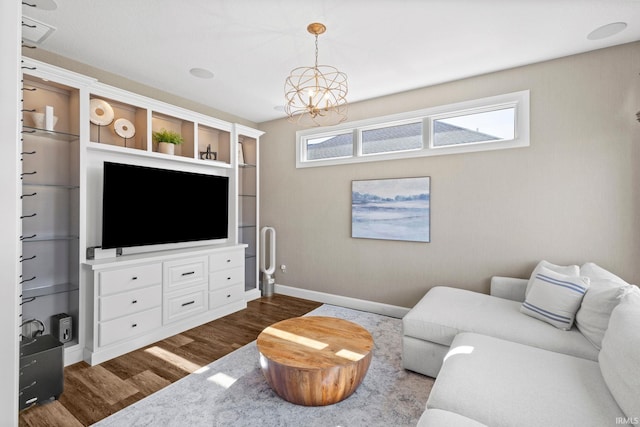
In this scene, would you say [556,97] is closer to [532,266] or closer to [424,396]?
[532,266]

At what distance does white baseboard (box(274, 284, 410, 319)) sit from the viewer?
12.5 ft

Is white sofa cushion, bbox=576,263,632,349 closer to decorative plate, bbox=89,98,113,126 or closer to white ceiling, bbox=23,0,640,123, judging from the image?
white ceiling, bbox=23,0,640,123

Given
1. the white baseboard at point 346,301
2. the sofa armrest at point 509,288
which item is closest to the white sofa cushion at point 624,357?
the sofa armrest at point 509,288

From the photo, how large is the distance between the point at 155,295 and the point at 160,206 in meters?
0.93

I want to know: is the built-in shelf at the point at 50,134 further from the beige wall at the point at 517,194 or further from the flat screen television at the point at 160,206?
the beige wall at the point at 517,194

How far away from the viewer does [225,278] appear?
3867 millimetres

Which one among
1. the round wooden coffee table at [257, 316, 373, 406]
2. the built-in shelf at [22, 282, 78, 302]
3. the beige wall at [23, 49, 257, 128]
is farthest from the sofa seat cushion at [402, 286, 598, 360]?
the beige wall at [23, 49, 257, 128]

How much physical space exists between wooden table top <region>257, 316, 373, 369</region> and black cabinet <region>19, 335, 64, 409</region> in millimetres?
1393

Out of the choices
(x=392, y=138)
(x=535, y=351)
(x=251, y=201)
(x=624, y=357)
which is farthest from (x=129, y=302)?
(x=624, y=357)

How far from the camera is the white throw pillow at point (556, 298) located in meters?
2.16

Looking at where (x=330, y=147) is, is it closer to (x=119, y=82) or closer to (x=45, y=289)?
(x=119, y=82)

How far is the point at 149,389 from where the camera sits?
90.1 inches

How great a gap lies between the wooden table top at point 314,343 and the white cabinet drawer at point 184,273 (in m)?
1.40

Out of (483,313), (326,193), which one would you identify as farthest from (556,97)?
(326,193)
